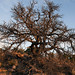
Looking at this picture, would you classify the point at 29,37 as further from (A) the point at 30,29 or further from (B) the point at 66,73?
(B) the point at 66,73

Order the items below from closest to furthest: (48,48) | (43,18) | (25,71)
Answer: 1. (25,71)
2. (48,48)
3. (43,18)

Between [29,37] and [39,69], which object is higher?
[29,37]

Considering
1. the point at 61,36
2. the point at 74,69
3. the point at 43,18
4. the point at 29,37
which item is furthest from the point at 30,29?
the point at 74,69

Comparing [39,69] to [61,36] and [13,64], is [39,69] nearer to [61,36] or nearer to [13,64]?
[13,64]

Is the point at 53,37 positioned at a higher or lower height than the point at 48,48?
higher

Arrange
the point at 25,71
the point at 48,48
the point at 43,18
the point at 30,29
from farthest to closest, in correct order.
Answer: the point at 43,18 → the point at 30,29 → the point at 48,48 → the point at 25,71

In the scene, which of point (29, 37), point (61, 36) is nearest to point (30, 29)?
point (29, 37)

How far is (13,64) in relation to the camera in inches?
586

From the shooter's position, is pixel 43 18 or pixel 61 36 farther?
pixel 43 18

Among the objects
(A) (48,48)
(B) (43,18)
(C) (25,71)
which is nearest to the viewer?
(C) (25,71)

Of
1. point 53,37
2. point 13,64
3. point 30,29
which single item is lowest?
point 13,64

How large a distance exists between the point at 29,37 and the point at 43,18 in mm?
3080

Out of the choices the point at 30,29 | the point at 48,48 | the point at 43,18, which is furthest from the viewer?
the point at 43,18

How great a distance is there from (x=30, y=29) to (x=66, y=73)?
21.3 ft
